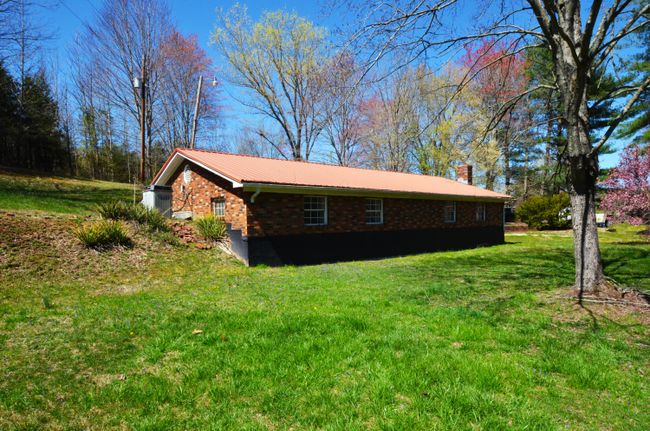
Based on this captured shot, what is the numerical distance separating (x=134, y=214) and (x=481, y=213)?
17034 mm

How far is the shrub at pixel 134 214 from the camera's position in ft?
33.7

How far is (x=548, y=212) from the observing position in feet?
82.9

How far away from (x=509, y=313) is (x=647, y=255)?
428 inches

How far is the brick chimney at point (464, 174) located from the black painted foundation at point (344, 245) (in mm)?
6041

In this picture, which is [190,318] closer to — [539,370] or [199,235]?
[539,370]

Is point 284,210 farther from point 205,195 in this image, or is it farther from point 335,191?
point 205,195

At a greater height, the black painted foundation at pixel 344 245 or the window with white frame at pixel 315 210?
the window with white frame at pixel 315 210

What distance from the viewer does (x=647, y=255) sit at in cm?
1239

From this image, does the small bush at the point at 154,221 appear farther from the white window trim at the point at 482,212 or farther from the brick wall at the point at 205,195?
the white window trim at the point at 482,212

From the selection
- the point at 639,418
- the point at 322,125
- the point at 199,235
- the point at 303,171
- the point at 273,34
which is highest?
the point at 273,34

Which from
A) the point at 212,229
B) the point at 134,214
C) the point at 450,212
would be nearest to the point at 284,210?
the point at 212,229

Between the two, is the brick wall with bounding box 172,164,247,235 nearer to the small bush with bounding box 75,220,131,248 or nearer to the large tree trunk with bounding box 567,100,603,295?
the small bush with bounding box 75,220,131,248

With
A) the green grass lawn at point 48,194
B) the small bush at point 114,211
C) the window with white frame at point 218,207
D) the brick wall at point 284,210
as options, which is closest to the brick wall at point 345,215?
the brick wall at point 284,210

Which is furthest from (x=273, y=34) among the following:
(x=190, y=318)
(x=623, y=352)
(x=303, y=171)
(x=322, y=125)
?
(x=623, y=352)
